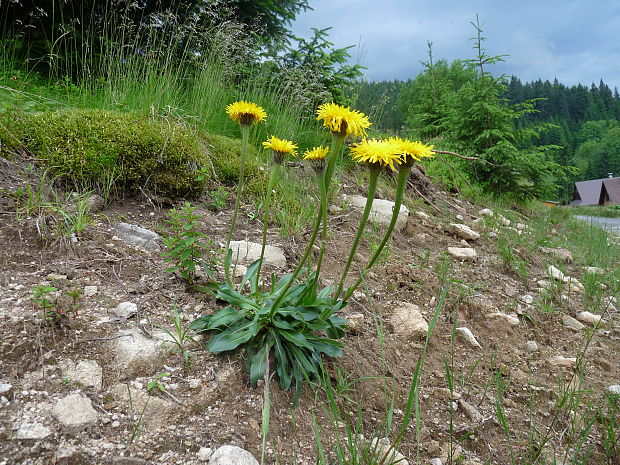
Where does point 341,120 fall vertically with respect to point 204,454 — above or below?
above

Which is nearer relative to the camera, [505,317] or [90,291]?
[90,291]

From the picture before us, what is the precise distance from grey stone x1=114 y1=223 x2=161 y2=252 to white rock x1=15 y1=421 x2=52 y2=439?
46.0 inches

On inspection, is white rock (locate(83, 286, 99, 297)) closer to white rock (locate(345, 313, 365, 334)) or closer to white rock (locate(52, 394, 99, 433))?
white rock (locate(52, 394, 99, 433))

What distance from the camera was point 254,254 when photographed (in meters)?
2.38

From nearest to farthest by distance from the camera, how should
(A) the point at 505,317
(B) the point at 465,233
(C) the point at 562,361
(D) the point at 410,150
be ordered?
1. (D) the point at 410,150
2. (C) the point at 562,361
3. (A) the point at 505,317
4. (B) the point at 465,233

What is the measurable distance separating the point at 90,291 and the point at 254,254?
892 mm

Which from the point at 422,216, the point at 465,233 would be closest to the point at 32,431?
the point at 465,233

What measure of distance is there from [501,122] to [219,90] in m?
4.70

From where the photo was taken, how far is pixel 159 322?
1.72 metres

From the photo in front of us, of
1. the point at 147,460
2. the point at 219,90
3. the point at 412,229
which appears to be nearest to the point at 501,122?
the point at 412,229

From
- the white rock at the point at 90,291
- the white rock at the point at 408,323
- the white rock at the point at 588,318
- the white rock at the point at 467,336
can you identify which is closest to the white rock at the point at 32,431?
the white rock at the point at 90,291

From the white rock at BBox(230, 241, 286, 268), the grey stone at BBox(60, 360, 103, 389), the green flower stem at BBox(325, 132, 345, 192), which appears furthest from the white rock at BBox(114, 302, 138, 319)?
the green flower stem at BBox(325, 132, 345, 192)

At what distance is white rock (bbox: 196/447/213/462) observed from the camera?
1209mm

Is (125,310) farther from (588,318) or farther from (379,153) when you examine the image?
(588,318)
